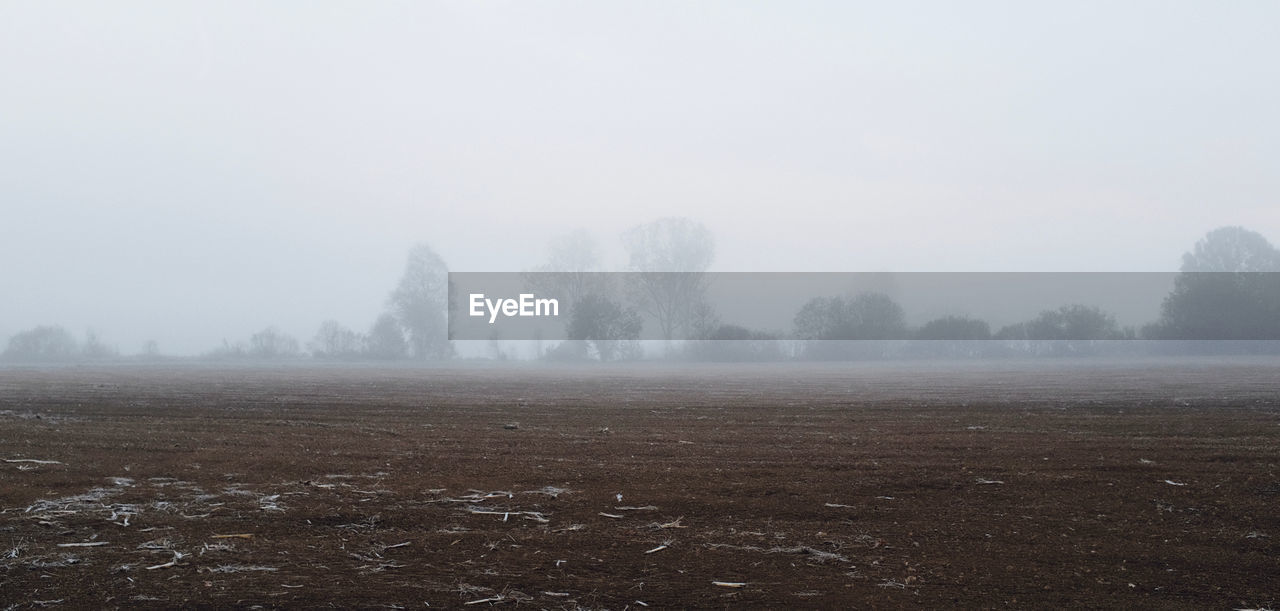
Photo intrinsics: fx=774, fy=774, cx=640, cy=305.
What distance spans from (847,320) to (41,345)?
88892 mm

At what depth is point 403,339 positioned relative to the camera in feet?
282

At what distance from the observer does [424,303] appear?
86.0 meters

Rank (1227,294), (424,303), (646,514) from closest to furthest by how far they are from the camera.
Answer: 1. (646,514)
2. (1227,294)
3. (424,303)

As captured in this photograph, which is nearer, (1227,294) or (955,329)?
(1227,294)

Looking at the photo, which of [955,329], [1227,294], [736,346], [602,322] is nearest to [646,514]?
[602,322]

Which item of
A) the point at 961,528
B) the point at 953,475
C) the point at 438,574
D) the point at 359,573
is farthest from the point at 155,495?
the point at 953,475

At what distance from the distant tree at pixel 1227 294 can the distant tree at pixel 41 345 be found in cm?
11234

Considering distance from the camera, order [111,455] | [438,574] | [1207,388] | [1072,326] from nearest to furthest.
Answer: [438,574], [111,455], [1207,388], [1072,326]

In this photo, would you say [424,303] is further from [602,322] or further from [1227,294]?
[1227,294]

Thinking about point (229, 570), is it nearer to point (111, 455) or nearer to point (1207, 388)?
point (111, 455)

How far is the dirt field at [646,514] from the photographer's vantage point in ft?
18.6

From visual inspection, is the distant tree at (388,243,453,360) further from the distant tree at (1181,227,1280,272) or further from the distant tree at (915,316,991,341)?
the distant tree at (1181,227,1280,272)

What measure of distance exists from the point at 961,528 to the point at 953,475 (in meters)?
2.58

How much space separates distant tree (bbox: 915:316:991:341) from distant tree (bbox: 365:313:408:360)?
56.2 m
